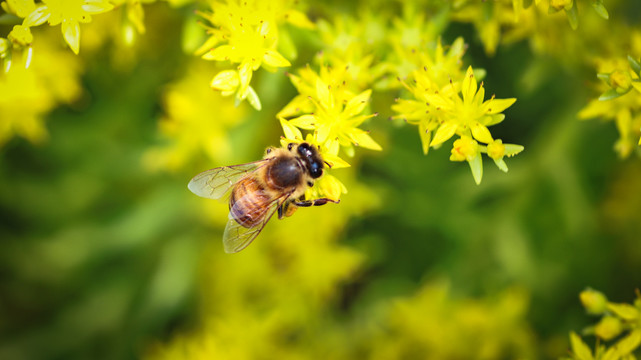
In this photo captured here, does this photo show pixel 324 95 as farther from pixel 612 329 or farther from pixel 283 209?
pixel 612 329

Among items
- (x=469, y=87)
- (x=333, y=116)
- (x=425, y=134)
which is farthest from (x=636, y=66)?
(x=333, y=116)

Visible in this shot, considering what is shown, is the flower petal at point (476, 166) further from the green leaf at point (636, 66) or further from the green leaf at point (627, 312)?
the green leaf at point (627, 312)

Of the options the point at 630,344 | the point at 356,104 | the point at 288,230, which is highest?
the point at 356,104

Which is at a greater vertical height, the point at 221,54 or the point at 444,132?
the point at 221,54

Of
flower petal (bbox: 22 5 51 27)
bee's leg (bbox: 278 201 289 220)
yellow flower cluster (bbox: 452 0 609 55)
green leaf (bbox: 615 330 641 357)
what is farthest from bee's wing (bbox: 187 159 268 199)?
green leaf (bbox: 615 330 641 357)

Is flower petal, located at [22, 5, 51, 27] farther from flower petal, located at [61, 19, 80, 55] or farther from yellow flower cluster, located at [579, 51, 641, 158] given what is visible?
yellow flower cluster, located at [579, 51, 641, 158]

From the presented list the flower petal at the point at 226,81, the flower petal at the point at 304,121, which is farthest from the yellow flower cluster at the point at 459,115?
the flower petal at the point at 226,81

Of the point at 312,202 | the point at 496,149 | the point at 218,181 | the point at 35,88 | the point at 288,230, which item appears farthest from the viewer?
the point at 288,230

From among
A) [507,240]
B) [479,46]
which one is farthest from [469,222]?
[479,46]
